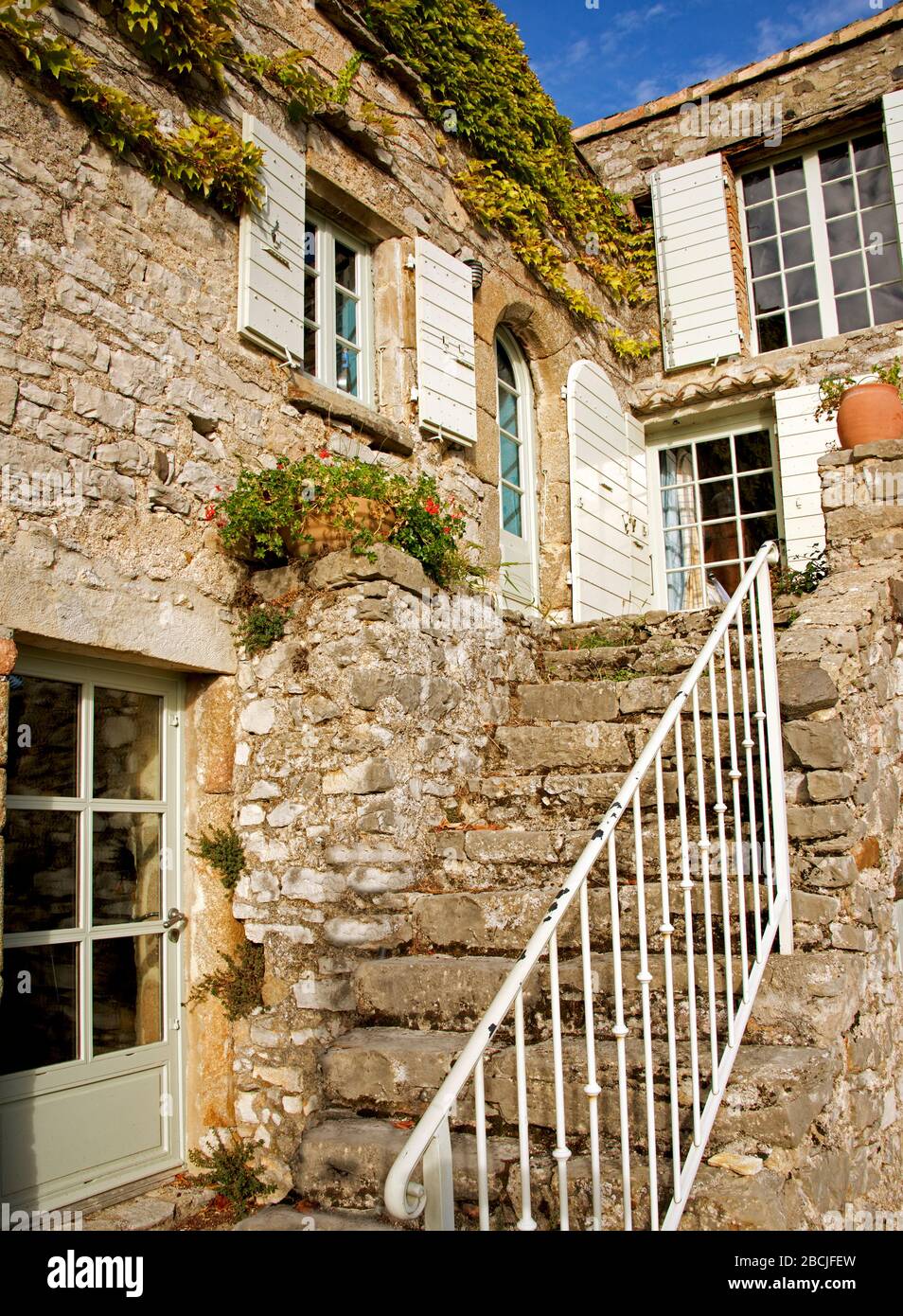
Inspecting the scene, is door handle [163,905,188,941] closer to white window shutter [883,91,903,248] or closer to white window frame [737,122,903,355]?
white window frame [737,122,903,355]

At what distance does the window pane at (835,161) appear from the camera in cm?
793

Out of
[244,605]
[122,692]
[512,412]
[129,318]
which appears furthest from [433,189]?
[122,692]

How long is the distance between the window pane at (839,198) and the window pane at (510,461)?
3.33 m

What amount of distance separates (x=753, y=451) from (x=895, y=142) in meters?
2.36

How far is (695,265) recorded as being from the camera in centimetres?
812

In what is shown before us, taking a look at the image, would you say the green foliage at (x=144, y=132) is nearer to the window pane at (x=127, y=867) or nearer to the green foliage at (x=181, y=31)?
the green foliage at (x=181, y=31)

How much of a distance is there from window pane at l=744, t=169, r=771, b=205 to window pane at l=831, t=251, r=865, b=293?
2.99 feet

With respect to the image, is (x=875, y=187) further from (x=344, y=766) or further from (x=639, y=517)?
(x=344, y=766)

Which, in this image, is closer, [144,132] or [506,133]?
[144,132]

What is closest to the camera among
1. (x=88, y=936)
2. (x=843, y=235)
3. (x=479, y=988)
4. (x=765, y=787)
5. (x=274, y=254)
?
(x=765, y=787)

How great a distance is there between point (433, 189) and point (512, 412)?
61.7 inches

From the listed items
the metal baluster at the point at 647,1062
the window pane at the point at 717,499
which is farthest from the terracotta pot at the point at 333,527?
the window pane at the point at 717,499

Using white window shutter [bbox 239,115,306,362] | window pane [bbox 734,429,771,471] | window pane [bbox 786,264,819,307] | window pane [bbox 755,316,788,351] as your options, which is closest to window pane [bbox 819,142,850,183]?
window pane [bbox 786,264,819,307]

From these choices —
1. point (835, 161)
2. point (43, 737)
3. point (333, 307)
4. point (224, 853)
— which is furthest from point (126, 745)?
point (835, 161)
